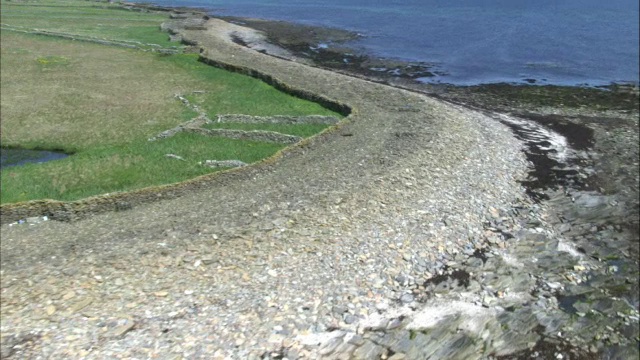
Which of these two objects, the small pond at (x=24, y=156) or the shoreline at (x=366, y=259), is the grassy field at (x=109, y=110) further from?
the shoreline at (x=366, y=259)

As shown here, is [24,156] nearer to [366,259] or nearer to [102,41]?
[366,259]

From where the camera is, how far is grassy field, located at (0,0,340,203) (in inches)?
1345

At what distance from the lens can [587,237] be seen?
29391 mm

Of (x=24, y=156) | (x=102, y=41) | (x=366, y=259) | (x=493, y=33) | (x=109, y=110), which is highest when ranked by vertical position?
(x=493, y=33)

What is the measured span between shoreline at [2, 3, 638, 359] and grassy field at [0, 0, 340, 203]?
14.2 ft

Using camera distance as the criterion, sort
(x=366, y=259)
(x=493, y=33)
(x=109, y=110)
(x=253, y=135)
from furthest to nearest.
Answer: (x=493, y=33)
(x=109, y=110)
(x=253, y=135)
(x=366, y=259)

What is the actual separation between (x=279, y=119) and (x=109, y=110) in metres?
16.6

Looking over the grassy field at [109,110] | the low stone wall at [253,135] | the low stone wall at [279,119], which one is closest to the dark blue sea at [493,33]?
the low stone wall at [279,119]

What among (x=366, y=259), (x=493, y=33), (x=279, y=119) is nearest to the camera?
(x=366, y=259)

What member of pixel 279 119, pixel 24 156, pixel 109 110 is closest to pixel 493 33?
pixel 279 119

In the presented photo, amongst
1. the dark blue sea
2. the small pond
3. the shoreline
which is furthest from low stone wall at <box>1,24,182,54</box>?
the shoreline

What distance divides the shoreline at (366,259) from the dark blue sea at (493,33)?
115 ft

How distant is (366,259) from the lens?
25.4m

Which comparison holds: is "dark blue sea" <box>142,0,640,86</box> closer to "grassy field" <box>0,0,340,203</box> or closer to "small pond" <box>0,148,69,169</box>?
"grassy field" <box>0,0,340,203</box>
